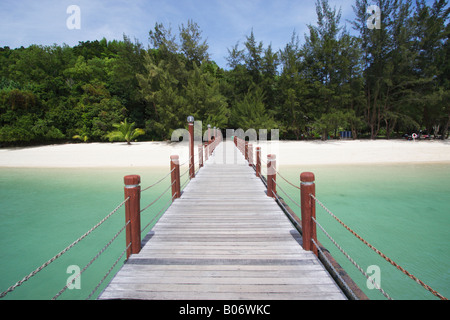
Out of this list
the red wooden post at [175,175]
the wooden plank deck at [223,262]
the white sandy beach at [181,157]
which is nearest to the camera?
the wooden plank deck at [223,262]

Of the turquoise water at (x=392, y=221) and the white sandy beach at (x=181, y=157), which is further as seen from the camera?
the white sandy beach at (x=181, y=157)

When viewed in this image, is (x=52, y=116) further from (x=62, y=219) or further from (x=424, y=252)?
(x=424, y=252)

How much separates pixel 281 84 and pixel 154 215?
2704cm

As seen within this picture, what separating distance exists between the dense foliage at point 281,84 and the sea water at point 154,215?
44.6 ft

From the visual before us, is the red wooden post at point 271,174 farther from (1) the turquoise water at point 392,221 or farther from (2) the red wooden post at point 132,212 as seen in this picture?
(2) the red wooden post at point 132,212

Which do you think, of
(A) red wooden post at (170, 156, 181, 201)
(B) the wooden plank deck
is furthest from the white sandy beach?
(B) the wooden plank deck

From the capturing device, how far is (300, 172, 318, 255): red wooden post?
3639mm

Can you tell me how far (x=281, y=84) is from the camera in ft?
103

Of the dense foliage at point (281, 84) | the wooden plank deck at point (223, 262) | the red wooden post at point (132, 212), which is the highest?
the dense foliage at point (281, 84)

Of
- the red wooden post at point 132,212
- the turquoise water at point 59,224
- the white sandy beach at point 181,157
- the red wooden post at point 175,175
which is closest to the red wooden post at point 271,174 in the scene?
the red wooden post at point 175,175

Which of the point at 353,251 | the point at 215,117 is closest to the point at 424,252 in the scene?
the point at 353,251

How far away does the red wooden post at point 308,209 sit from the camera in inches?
143
